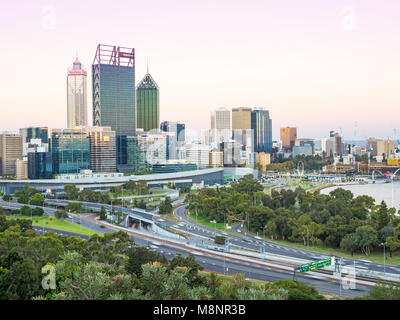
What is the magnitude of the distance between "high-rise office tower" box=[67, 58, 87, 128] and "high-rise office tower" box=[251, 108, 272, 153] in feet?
65.2

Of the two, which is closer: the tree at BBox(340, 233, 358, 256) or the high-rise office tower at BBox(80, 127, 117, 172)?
the tree at BBox(340, 233, 358, 256)

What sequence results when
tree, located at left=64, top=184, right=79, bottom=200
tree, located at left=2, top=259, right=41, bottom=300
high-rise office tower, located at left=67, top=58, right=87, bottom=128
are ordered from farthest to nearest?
1. high-rise office tower, located at left=67, top=58, right=87, bottom=128
2. tree, located at left=64, top=184, right=79, bottom=200
3. tree, located at left=2, top=259, right=41, bottom=300

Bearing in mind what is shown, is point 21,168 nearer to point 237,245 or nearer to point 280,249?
point 237,245

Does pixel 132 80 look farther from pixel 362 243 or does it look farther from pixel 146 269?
pixel 146 269

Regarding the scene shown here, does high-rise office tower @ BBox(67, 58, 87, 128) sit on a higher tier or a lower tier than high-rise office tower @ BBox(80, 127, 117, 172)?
higher

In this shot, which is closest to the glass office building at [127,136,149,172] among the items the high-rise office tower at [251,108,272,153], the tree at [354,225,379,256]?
the high-rise office tower at [251,108,272,153]

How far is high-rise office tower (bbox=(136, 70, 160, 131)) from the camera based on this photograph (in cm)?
4225

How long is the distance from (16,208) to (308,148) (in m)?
37.8

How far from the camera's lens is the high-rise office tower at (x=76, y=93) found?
49.2 m

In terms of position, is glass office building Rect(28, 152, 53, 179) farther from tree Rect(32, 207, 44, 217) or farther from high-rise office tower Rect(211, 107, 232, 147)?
high-rise office tower Rect(211, 107, 232, 147)

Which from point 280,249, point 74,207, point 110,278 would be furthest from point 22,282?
point 74,207

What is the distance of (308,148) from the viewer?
47219 mm
